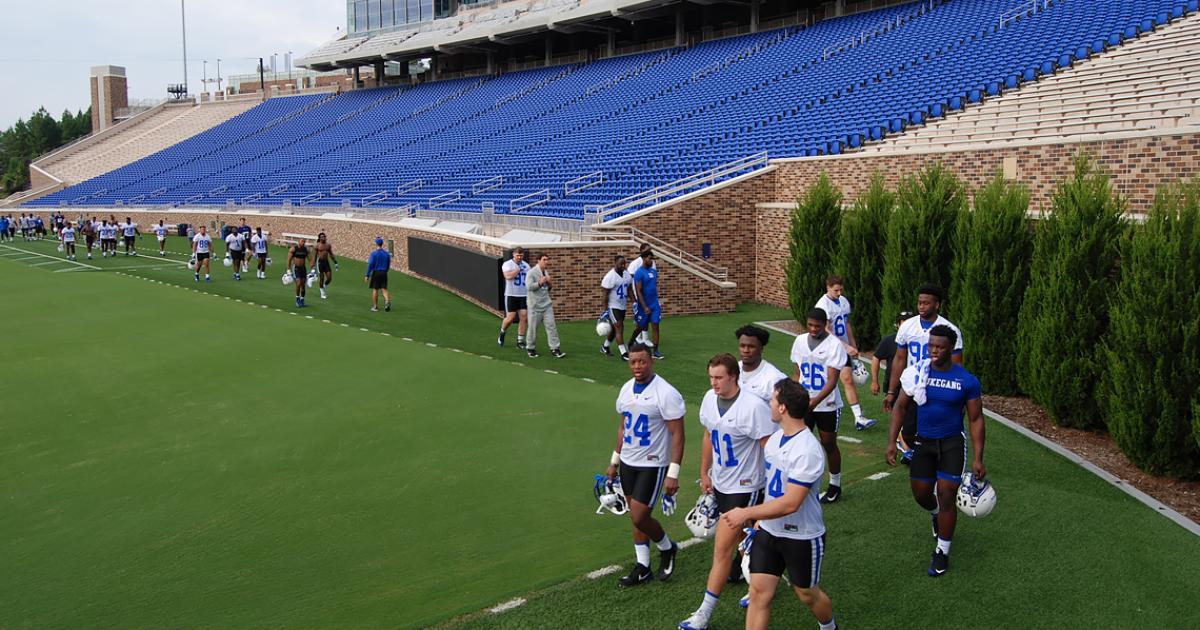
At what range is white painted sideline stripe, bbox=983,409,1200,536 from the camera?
7.88 metres

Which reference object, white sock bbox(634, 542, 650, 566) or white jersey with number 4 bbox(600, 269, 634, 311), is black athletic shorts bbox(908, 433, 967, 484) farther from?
white jersey with number 4 bbox(600, 269, 634, 311)

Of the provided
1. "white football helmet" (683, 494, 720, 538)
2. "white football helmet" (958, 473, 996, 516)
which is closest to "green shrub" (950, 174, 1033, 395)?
"white football helmet" (958, 473, 996, 516)

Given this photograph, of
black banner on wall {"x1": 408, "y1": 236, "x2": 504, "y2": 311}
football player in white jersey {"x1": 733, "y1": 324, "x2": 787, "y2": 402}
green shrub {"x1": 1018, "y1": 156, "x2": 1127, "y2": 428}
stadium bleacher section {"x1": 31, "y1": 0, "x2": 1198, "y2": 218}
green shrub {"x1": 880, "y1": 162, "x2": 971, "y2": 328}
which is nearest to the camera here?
football player in white jersey {"x1": 733, "y1": 324, "x2": 787, "y2": 402}

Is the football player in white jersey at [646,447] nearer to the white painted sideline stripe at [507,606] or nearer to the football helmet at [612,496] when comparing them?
the football helmet at [612,496]

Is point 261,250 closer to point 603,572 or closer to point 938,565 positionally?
point 603,572

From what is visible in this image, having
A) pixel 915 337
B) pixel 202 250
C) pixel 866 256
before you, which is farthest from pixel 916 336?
pixel 202 250

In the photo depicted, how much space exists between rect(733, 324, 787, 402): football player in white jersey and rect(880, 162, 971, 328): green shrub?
793cm

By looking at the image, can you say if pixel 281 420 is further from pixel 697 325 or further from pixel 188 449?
pixel 697 325

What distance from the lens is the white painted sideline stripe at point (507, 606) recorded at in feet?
20.4

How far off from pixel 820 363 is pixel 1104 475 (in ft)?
10.8

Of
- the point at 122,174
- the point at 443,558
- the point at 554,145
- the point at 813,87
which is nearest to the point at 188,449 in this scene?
the point at 443,558

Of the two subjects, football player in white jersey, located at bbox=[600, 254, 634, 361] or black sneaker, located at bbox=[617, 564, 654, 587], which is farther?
football player in white jersey, located at bbox=[600, 254, 634, 361]

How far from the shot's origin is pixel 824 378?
8.16m

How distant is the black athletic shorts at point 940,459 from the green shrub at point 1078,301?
444 centimetres
